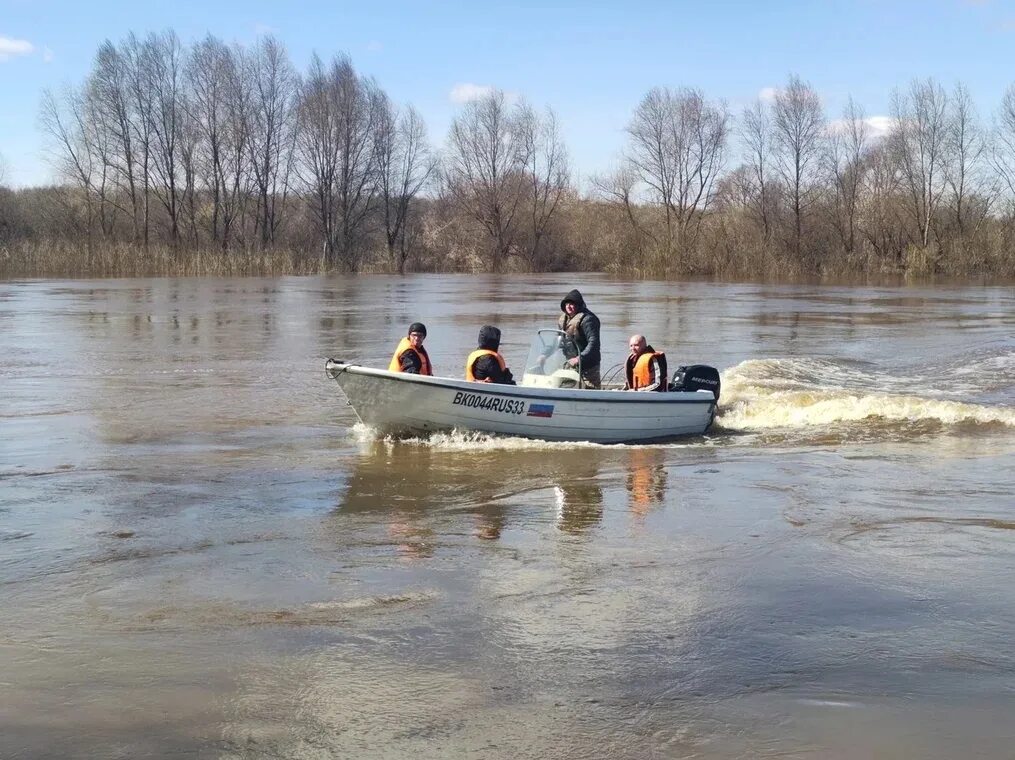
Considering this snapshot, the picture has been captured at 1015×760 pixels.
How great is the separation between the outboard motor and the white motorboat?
39 centimetres

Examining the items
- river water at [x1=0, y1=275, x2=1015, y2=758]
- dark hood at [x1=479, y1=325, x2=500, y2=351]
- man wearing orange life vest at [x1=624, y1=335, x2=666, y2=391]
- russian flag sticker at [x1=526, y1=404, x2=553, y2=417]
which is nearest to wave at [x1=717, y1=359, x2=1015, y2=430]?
river water at [x1=0, y1=275, x2=1015, y2=758]

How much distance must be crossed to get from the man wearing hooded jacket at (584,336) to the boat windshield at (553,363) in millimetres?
71

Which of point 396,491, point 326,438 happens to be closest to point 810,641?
point 396,491

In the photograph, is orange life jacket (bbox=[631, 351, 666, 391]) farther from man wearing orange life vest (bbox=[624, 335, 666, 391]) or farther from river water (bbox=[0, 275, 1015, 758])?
river water (bbox=[0, 275, 1015, 758])

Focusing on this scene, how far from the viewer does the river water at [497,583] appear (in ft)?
15.5

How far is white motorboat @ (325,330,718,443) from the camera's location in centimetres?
1066

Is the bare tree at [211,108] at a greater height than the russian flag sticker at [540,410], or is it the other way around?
the bare tree at [211,108]

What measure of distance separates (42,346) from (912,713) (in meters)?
19.0

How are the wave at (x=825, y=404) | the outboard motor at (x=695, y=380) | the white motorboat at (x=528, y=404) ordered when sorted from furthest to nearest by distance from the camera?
the wave at (x=825, y=404)
the outboard motor at (x=695, y=380)
the white motorboat at (x=528, y=404)

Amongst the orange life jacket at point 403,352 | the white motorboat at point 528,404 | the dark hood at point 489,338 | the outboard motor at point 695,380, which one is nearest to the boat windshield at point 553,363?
the white motorboat at point 528,404

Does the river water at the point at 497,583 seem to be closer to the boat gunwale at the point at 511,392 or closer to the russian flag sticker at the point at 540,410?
the russian flag sticker at the point at 540,410

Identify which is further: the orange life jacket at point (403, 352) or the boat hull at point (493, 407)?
the orange life jacket at point (403, 352)

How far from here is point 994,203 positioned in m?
53.7

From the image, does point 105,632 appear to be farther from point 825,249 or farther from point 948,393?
point 825,249
